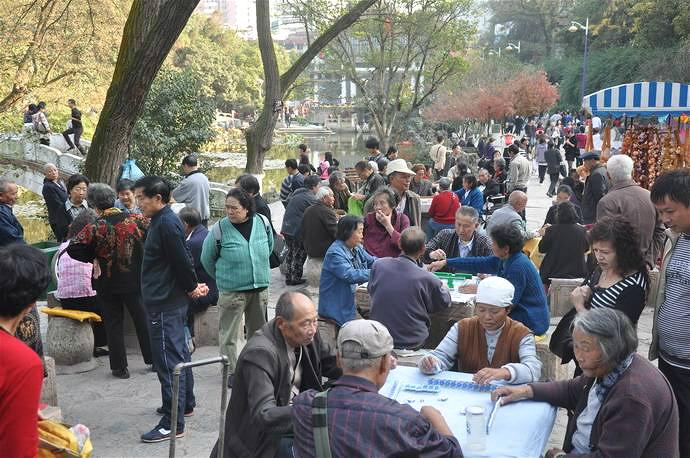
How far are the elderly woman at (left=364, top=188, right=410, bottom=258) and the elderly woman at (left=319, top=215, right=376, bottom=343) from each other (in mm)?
1313

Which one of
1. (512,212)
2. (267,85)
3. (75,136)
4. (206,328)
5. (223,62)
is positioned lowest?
(206,328)

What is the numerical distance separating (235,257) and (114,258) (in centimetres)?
107

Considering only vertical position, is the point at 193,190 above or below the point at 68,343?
above

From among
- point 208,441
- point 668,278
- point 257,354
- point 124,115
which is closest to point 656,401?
point 668,278

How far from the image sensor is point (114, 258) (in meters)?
6.19

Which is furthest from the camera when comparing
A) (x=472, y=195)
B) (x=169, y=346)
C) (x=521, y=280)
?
(x=472, y=195)

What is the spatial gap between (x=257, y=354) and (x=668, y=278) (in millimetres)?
2186

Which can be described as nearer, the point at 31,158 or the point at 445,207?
the point at 445,207

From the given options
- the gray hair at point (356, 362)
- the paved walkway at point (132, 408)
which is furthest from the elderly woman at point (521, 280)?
the gray hair at point (356, 362)

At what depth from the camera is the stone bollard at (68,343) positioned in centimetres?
686

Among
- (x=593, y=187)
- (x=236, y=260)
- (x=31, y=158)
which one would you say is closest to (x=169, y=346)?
(x=236, y=260)

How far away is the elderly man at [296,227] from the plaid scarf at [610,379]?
6.60m

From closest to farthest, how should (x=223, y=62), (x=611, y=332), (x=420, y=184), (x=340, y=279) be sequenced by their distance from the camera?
(x=611, y=332) < (x=340, y=279) < (x=420, y=184) < (x=223, y=62)

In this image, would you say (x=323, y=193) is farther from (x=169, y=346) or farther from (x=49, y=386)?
(x=49, y=386)
